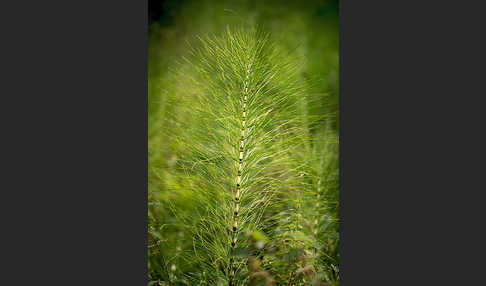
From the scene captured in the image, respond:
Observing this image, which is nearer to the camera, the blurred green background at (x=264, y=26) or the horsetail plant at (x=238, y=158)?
the horsetail plant at (x=238, y=158)

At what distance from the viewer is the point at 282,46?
68.8 inches

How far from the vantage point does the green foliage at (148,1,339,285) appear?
1.66 meters

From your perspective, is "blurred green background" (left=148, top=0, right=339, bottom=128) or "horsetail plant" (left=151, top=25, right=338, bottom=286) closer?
"horsetail plant" (left=151, top=25, right=338, bottom=286)

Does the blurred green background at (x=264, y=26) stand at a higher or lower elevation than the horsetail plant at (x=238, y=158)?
higher

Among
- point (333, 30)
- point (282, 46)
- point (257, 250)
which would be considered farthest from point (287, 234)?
point (333, 30)

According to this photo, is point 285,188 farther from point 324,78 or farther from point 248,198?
point 324,78

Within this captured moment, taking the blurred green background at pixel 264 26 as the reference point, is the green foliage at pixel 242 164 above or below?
below

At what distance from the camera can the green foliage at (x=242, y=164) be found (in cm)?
166

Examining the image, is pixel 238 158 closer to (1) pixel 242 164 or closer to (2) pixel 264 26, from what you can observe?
(1) pixel 242 164

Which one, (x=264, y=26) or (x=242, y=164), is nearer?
(x=242, y=164)

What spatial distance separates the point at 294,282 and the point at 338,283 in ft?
0.74

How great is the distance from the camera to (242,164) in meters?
1.63

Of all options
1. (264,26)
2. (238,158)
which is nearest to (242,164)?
(238,158)

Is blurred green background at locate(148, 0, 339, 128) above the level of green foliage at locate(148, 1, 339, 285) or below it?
above
